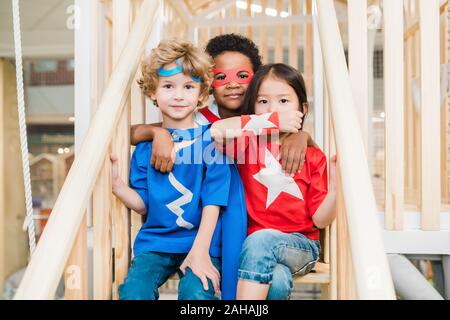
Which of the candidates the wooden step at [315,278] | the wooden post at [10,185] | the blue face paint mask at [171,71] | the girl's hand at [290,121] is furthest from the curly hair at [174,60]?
the wooden post at [10,185]

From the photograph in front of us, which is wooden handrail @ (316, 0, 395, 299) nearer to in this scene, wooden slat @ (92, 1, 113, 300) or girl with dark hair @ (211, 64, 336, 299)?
girl with dark hair @ (211, 64, 336, 299)

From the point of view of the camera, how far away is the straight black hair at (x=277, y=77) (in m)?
1.09

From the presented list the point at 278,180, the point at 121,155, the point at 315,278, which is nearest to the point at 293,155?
the point at 278,180

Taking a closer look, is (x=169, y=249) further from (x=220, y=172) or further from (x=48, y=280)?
(x=48, y=280)

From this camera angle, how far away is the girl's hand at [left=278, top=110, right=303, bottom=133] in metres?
1.01

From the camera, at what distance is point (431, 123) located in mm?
1039

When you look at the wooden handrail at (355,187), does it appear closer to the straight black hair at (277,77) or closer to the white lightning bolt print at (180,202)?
the straight black hair at (277,77)

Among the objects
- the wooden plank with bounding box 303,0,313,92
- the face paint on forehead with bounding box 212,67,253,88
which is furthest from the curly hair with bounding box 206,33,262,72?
the wooden plank with bounding box 303,0,313,92

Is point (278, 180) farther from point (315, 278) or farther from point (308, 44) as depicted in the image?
point (308, 44)

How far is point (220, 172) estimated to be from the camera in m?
1.02

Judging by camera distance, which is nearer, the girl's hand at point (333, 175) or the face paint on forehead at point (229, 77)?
the girl's hand at point (333, 175)

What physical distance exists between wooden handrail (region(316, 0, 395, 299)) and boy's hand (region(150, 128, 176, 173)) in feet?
1.32

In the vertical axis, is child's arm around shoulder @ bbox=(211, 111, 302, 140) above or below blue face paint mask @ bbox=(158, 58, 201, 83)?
below
